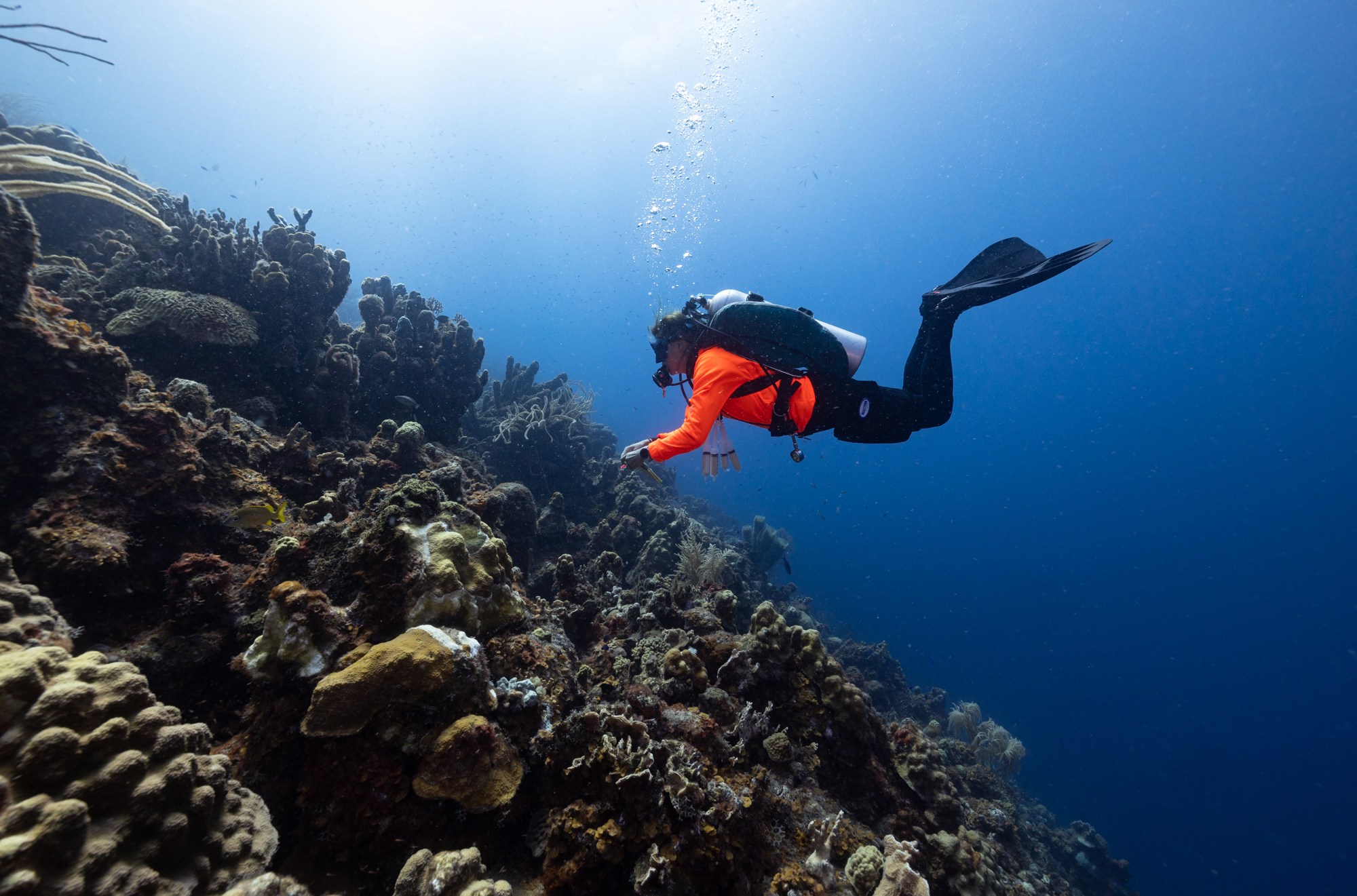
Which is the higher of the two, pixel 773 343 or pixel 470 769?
pixel 773 343

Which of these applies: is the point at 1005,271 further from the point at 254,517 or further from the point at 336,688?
the point at 254,517

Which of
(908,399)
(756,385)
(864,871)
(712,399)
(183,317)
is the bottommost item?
(864,871)

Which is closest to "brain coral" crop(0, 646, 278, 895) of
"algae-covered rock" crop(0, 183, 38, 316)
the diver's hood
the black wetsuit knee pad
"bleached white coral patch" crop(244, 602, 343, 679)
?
"bleached white coral patch" crop(244, 602, 343, 679)

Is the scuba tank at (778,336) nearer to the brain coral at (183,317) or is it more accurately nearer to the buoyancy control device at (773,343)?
the buoyancy control device at (773,343)

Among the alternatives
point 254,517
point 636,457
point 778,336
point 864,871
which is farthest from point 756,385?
point 254,517

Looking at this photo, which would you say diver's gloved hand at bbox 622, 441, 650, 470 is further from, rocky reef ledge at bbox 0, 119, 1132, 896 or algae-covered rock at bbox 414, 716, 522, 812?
algae-covered rock at bbox 414, 716, 522, 812

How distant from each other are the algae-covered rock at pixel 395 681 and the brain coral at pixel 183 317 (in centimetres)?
591

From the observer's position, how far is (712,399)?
5.28 metres

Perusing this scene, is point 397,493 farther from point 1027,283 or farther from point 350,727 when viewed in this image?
point 1027,283

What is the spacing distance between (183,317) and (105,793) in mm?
6654

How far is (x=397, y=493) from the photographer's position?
332 cm

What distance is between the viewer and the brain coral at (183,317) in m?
5.59

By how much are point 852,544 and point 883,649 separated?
186 feet

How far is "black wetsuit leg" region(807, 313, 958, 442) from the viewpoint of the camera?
21.8 feet
